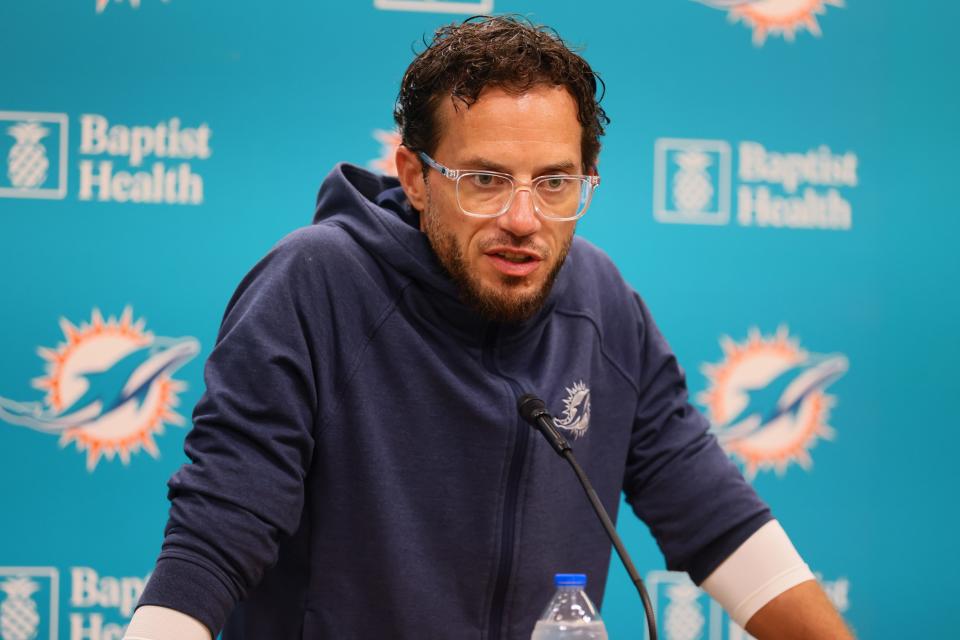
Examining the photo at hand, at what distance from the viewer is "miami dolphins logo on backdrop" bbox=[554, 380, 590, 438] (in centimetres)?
160

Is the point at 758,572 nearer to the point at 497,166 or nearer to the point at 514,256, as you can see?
the point at 514,256

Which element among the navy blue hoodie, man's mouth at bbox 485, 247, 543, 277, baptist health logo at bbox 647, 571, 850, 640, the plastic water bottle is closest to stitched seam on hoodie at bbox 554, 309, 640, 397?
the navy blue hoodie

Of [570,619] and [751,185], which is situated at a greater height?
[751,185]

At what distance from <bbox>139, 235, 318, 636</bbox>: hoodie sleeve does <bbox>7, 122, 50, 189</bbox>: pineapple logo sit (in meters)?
1.09

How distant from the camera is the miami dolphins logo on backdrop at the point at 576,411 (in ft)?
5.24

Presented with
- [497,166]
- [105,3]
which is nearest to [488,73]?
[497,166]

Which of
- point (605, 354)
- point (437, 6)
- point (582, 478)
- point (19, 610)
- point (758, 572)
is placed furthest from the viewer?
point (437, 6)

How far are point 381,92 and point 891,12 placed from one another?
1.22m

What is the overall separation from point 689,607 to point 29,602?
147 cm


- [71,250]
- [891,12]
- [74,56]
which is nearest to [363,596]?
[71,250]

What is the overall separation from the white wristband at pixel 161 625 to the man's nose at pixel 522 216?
2.07 feet

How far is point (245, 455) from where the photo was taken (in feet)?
4.39

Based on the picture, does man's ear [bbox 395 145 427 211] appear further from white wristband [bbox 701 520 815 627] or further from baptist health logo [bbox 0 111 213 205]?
baptist health logo [bbox 0 111 213 205]

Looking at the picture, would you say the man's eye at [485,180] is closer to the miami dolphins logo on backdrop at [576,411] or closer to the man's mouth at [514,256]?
the man's mouth at [514,256]
